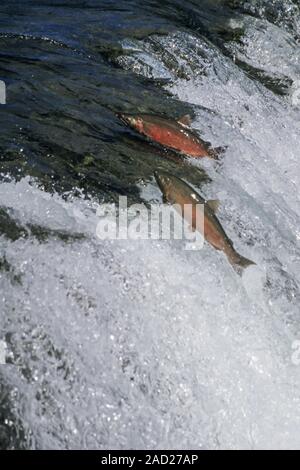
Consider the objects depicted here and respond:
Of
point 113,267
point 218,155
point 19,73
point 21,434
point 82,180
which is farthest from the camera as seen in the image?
point 19,73

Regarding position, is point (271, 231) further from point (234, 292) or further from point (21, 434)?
point (21, 434)

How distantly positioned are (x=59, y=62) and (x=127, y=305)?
2.90 metres

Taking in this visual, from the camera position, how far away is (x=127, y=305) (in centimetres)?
330

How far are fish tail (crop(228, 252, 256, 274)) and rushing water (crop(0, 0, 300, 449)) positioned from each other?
5cm

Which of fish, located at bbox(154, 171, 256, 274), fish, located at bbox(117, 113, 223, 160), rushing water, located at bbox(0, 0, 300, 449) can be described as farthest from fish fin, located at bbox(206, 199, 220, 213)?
fish, located at bbox(117, 113, 223, 160)

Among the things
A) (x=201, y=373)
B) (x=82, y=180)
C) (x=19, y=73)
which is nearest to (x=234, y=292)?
(x=201, y=373)

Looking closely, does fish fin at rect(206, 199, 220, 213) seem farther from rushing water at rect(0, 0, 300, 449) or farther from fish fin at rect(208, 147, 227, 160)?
fish fin at rect(208, 147, 227, 160)

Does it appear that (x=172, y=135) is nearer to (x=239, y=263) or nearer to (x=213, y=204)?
(x=213, y=204)

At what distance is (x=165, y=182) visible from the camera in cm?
397

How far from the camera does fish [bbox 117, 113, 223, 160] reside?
180 inches

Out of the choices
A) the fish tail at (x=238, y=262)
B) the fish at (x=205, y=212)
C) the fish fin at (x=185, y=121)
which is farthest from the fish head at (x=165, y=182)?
the fish fin at (x=185, y=121)

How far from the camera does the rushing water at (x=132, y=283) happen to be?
10.0 feet

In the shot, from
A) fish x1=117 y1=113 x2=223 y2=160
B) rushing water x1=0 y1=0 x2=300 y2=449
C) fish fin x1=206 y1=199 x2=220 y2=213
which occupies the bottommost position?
rushing water x1=0 y1=0 x2=300 y2=449

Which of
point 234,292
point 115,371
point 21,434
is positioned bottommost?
point 21,434
